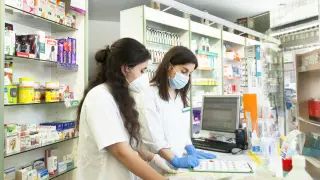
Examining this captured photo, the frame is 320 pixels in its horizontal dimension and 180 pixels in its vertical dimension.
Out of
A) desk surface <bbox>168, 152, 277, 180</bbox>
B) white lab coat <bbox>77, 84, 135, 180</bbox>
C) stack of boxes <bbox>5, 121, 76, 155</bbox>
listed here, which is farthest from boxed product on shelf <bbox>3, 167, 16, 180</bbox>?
desk surface <bbox>168, 152, 277, 180</bbox>

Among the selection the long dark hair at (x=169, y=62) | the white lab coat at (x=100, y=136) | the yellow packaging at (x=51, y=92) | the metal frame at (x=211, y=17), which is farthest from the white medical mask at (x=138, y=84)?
the metal frame at (x=211, y=17)

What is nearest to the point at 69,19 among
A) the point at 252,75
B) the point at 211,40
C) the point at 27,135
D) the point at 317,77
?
the point at 27,135

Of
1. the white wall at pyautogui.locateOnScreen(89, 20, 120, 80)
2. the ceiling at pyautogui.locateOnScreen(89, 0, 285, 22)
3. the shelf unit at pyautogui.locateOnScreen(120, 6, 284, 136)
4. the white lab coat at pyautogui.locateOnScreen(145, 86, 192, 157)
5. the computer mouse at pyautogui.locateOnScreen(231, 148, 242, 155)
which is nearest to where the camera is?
the white lab coat at pyautogui.locateOnScreen(145, 86, 192, 157)

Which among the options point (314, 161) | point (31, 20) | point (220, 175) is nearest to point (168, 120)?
point (220, 175)

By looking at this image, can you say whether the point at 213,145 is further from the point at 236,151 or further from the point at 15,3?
the point at 15,3

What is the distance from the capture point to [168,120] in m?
2.17

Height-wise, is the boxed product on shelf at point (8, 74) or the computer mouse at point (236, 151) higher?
the boxed product on shelf at point (8, 74)

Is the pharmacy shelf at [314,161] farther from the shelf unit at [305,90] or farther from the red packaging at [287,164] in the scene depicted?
the red packaging at [287,164]

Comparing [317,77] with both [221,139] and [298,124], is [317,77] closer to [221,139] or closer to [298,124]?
[298,124]

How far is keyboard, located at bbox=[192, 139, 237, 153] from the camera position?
2.29m

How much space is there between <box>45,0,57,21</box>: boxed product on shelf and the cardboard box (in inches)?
1.5

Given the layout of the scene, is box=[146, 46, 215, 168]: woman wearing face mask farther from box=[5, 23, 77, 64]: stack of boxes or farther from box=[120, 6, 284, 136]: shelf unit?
box=[120, 6, 284, 136]: shelf unit

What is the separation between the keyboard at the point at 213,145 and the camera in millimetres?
2295

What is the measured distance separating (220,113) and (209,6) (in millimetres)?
3457
